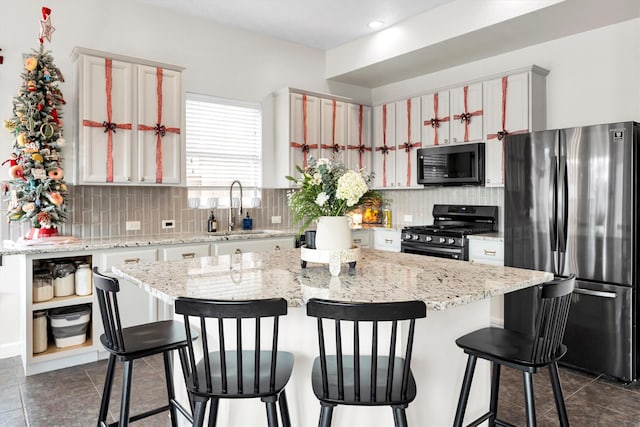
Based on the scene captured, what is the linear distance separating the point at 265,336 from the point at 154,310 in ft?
6.83

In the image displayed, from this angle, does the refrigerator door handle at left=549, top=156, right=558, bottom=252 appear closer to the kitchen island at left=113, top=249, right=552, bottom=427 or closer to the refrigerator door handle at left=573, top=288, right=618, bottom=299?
the refrigerator door handle at left=573, top=288, right=618, bottom=299

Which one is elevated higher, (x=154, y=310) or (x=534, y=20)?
(x=534, y=20)

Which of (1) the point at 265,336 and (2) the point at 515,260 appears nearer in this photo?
(1) the point at 265,336

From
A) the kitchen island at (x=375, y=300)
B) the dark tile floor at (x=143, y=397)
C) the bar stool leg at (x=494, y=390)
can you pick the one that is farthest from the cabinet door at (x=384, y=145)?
the bar stool leg at (x=494, y=390)

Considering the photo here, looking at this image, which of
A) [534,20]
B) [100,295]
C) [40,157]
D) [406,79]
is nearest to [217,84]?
[40,157]

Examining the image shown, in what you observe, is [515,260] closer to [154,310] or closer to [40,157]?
[154,310]

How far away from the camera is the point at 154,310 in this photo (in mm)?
3717

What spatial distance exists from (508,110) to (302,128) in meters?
2.14

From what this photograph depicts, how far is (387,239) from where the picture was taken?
516 cm

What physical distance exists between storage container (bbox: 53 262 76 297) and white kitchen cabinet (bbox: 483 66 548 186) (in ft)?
12.5

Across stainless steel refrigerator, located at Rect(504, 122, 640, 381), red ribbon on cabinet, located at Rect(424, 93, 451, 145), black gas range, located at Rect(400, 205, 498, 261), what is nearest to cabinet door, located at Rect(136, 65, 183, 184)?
black gas range, located at Rect(400, 205, 498, 261)

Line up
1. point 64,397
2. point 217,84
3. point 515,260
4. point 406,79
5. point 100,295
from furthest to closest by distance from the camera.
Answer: point 406,79
point 217,84
point 515,260
point 64,397
point 100,295

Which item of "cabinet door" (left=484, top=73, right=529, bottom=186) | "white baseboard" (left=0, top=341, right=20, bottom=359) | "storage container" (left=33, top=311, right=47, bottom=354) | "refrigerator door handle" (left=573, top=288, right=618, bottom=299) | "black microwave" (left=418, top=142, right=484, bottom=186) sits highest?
"cabinet door" (left=484, top=73, right=529, bottom=186)

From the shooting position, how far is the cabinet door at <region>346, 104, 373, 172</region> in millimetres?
5523
